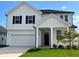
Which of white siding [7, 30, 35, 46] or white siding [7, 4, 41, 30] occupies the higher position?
white siding [7, 4, 41, 30]

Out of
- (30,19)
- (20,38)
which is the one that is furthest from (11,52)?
(30,19)

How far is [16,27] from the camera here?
34.8 metres

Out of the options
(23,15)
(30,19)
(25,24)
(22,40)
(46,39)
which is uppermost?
(23,15)

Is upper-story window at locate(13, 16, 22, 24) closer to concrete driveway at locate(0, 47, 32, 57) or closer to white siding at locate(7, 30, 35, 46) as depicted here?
white siding at locate(7, 30, 35, 46)

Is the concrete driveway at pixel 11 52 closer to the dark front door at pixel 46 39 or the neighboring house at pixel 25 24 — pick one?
the neighboring house at pixel 25 24

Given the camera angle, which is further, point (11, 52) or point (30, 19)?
point (30, 19)

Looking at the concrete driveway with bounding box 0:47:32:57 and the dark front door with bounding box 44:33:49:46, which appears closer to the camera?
the concrete driveway with bounding box 0:47:32:57

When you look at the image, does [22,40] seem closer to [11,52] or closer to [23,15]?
[23,15]

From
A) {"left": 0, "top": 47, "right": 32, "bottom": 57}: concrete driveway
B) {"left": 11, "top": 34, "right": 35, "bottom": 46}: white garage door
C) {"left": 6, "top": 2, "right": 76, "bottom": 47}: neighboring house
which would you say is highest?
{"left": 6, "top": 2, "right": 76, "bottom": 47}: neighboring house

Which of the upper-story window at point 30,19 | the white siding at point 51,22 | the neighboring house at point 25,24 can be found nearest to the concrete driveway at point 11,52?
the white siding at point 51,22

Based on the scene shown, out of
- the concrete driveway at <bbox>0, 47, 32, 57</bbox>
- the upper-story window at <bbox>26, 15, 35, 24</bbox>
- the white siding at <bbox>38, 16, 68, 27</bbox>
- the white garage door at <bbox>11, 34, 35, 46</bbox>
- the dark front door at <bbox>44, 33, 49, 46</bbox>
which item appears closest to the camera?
the concrete driveway at <bbox>0, 47, 32, 57</bbox>

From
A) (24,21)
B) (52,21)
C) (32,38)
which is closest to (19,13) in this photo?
(24,21)

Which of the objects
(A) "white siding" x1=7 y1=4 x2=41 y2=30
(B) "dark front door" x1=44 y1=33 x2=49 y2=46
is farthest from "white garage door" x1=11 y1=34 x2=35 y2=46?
(B) "dark front door" x1=44 y1=33 x2=49 y2=46

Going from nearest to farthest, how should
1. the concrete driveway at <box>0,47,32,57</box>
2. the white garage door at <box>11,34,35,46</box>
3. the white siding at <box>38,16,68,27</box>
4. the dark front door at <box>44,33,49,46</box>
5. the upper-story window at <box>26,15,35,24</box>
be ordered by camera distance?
the concrete driveway at <box>0,47,32,57</box> → the white siding at <box>38,16,68,27</box> → the dark front door at <box>44,33,49,46</box> → the white garage door at <box>11,34,35,46</box> → the upper-story window at <box>26,15,35,24</box>
